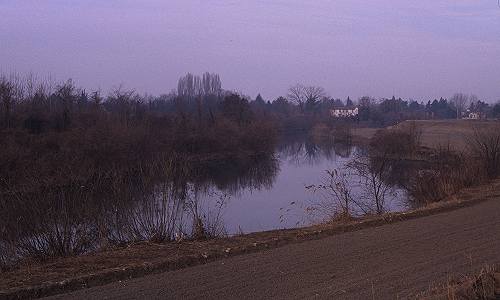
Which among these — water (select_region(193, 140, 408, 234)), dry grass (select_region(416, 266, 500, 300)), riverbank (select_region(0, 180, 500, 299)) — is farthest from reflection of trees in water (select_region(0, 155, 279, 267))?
dry grass (select_region(416, 266, 500, 300))

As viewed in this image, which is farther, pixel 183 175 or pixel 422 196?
pixel 422 196

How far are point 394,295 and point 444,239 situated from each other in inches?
176

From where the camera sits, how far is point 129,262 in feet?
32.5

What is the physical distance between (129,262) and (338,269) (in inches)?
122

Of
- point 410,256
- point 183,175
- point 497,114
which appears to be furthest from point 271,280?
point 497,114

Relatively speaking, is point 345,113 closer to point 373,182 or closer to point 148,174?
point 373,182

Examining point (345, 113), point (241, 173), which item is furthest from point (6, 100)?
point (345, 113)

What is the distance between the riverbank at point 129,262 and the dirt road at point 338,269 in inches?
11.6

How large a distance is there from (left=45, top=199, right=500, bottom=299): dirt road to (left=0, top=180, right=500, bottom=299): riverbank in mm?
296

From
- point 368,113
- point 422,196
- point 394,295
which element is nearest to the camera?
point 394,295

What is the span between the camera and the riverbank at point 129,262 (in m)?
8.45

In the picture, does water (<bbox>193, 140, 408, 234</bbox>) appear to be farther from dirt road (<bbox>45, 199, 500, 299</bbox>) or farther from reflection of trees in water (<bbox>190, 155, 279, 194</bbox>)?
dirt road (<bbox>45, 199, 500, 299</bbox>)

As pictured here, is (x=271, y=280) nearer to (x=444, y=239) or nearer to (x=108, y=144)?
(x=444, y=239)

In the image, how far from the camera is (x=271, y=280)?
873 centimetres
